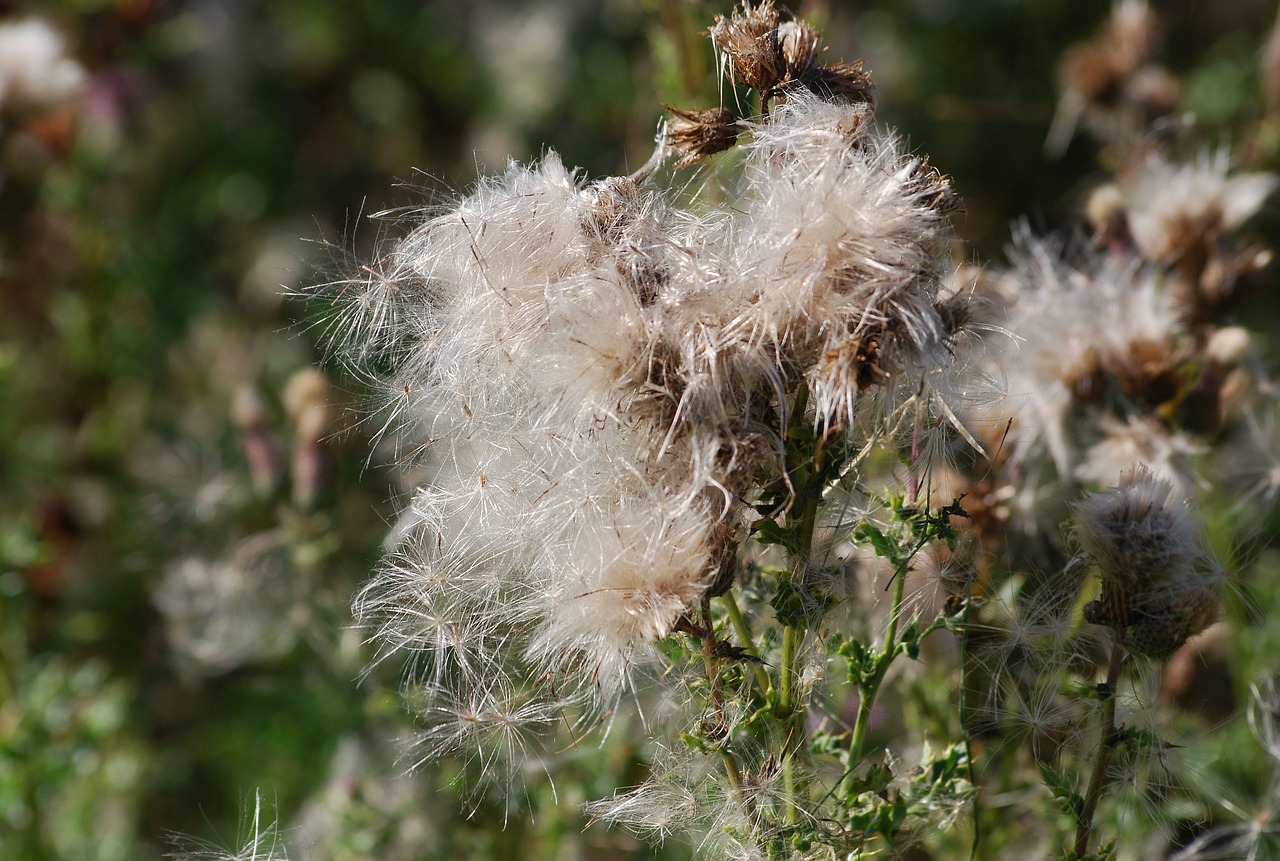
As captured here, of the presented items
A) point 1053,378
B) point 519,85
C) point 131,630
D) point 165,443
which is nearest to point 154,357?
point 165,443

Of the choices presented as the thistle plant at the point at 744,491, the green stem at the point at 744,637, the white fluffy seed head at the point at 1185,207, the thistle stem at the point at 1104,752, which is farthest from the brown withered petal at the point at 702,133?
the white fluffy seed head at the point at 1185,207

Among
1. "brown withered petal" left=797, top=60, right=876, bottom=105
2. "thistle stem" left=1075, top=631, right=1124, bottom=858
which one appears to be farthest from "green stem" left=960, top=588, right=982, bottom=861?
"brown withered petal" left=797, top=60, right=876, bottom=105

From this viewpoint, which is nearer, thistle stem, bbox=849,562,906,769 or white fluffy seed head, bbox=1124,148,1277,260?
thistle stem, bbox=849,562,906,769

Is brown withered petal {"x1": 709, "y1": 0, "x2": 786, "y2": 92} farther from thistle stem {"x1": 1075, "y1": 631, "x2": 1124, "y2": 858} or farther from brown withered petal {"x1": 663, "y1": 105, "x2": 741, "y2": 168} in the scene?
thistle stem {"x1": 1075, "y1": 631, "x2": 1124, "y2": 858}

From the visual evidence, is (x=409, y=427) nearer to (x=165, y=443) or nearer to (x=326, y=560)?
(x=326, y=560)

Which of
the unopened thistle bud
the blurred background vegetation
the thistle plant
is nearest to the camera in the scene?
the thistle plant

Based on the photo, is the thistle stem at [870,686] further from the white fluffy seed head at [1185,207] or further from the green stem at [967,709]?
the white fluffy seed head at [1185,207]

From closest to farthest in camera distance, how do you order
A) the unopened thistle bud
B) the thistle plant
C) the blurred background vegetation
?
the thistle plant, the unopened thistle bud, the blurred background vegetation
